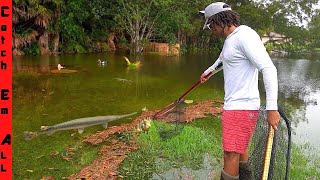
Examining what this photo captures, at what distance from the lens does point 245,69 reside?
312 cm

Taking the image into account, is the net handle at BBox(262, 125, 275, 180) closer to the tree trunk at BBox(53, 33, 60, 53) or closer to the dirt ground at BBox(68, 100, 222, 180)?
the dirt ground at BBox(68, 100, 222, 180)

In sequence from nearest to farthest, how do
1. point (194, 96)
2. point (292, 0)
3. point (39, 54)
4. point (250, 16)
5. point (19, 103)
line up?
point (19, 103), point (194, 96), point (39, 54), point (250, 16), point (292, 0)

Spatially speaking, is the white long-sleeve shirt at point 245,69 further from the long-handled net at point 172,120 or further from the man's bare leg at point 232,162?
the long-handled net at point 172,120

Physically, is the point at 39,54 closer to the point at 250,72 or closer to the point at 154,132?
the point at 154,132

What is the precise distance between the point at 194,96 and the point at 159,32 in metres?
22.1

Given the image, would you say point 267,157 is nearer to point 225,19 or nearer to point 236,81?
point 236,81

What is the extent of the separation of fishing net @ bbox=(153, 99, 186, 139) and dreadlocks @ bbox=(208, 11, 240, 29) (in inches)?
105

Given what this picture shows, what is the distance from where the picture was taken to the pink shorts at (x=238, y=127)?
3186 mm

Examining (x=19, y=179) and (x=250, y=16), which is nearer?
(x=19, y=179)

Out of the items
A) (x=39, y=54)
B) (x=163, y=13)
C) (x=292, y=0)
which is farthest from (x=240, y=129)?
(x=292, y=0)

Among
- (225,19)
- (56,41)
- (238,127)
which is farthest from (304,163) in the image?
(56,41)

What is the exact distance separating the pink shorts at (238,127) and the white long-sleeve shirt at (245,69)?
0.06m

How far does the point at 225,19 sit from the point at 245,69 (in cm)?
49

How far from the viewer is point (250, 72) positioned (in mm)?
3131
